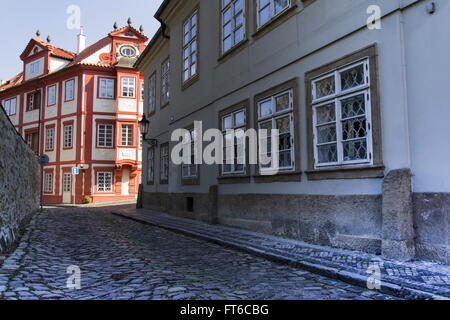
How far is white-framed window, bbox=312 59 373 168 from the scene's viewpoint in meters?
→ 6.90

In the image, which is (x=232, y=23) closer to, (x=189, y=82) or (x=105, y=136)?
(x=189, y=82)

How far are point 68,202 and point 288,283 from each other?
30.7m

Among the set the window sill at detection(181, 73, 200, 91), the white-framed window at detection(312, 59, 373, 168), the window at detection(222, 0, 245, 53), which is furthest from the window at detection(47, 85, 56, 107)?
the white-framed window at detection(312, 59, 373, 168)

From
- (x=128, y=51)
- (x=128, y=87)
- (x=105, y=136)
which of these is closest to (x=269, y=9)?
(x=128, y=87)

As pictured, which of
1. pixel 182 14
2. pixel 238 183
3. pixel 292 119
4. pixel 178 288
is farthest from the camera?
pixel 182 14

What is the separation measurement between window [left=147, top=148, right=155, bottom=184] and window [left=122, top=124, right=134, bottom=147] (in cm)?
1202

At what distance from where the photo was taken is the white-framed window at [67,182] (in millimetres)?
32875

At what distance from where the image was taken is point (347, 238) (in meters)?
6.98

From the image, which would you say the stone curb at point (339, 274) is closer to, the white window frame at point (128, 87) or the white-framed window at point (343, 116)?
the white-framed window at point (343, 116)

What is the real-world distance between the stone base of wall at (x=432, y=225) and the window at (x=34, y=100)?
3662cm

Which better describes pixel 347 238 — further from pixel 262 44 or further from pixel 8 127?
pixel 8 127

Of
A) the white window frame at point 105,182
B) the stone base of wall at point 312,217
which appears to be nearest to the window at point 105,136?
the white window frame at point 105,182

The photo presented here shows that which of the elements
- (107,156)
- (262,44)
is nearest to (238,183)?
(262,44)

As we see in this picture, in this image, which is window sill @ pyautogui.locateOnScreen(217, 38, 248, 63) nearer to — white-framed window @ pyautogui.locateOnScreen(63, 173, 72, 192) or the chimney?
white-framed window @ pyautogui.locateOnScreen(63, 173, 72, 192)
